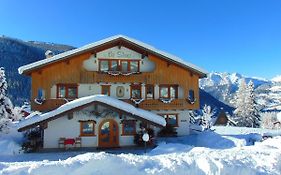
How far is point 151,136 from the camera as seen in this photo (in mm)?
23828

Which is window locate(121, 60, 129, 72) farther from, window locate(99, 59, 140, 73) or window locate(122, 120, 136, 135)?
window locate(122, 120, 136, 135)

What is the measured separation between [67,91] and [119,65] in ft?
15.4

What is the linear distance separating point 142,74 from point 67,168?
17.2m

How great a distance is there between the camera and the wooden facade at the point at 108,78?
2628 centimetres

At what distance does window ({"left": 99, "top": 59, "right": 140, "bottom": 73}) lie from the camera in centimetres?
2780

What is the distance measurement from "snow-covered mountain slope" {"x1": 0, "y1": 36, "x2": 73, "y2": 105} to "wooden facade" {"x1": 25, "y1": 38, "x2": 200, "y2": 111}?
121 metres

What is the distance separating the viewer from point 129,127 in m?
24.7

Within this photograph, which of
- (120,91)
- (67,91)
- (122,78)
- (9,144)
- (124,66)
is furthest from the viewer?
(124,66)

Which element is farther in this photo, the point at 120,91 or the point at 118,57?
the point at 118,57

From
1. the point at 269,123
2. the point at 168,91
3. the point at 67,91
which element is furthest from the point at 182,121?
the point at 269,123

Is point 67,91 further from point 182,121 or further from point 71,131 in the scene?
point 182,121

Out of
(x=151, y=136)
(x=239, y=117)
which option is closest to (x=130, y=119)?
(x=151, y=136)

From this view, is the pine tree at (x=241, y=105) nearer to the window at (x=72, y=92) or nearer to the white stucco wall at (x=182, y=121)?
the white stucco wall at (x=182, y=121)

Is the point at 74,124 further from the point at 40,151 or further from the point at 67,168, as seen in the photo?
the point at 67,168
